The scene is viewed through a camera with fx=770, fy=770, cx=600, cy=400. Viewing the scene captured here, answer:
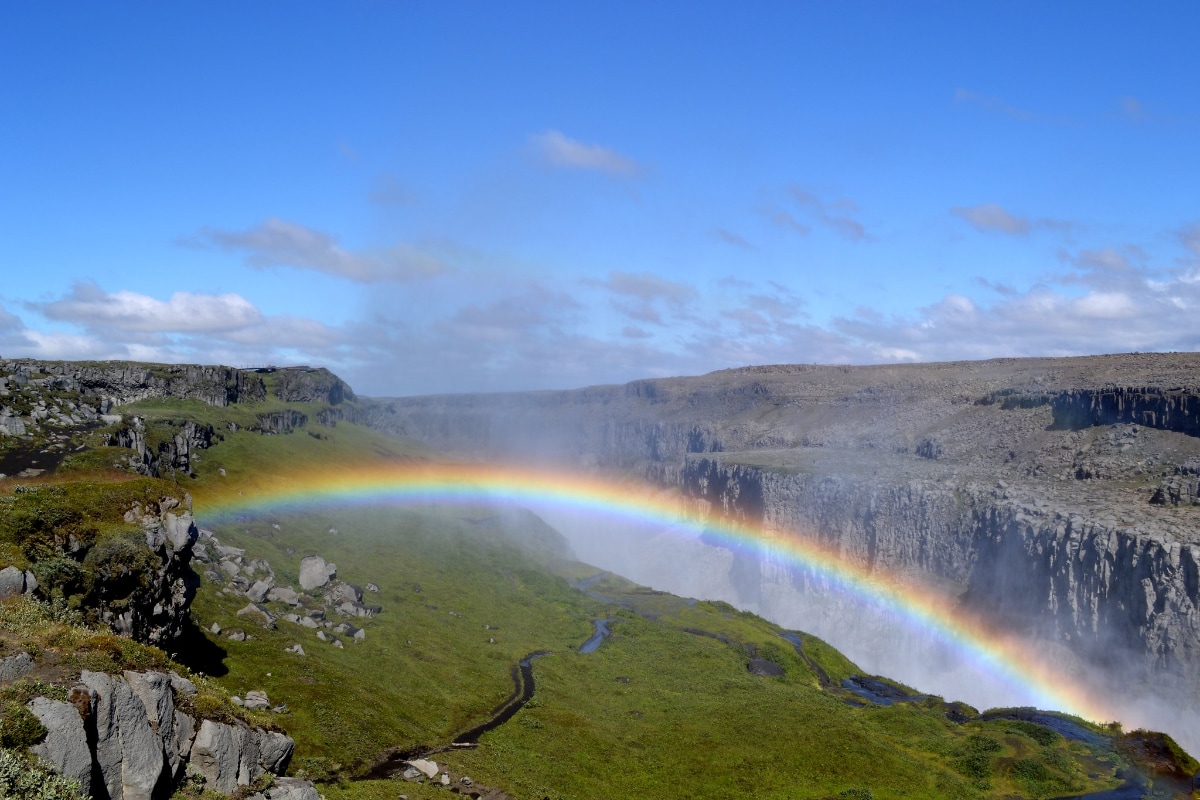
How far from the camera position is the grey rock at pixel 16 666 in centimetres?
2809

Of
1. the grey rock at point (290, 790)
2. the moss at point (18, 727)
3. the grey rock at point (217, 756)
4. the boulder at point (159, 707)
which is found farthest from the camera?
the grey rock at point (290, 790)

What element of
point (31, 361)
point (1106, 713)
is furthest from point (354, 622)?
point (31, 361)

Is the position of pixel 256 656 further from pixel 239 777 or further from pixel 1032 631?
pixel 1032 631

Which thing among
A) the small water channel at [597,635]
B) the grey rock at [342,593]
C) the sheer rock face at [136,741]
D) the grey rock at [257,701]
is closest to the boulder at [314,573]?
the grey rock at [342,593]

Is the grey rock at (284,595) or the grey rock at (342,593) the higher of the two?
the grey rock at (284,595)

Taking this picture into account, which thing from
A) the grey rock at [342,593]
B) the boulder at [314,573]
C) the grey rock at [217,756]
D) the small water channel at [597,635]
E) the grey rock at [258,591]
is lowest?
the small water channel at [597,635]

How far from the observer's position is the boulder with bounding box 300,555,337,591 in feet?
362

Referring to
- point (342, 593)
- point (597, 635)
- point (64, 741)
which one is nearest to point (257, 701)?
point (64, 741)

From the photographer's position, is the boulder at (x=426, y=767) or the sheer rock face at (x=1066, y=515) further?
the sheer rock face at (x=1066, y=515)

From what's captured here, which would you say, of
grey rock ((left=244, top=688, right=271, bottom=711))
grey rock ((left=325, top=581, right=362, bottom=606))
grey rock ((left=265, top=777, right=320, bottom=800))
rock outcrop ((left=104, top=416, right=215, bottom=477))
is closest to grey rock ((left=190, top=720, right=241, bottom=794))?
grey rock ((left=265, top=777, right=320, bottom=800))

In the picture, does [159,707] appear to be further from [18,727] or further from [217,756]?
[18,727]

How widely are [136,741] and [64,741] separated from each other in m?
3.47

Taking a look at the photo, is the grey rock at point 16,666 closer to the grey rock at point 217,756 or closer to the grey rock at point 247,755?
the grey rock at point 217,756

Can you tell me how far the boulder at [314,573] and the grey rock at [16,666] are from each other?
277 ft
